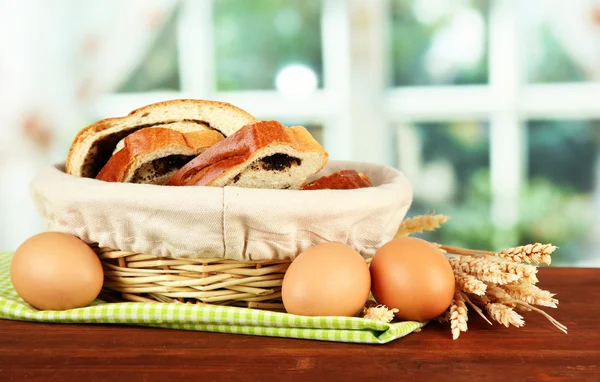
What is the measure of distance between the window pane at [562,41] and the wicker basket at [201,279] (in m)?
2.59

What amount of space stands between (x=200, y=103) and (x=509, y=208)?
2.40 meters

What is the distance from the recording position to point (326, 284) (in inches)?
31.4

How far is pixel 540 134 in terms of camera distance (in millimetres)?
3164

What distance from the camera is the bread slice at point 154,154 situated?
0.96 metres

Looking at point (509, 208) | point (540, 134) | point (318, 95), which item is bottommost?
point (509, 208)

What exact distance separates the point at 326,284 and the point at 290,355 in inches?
3.7

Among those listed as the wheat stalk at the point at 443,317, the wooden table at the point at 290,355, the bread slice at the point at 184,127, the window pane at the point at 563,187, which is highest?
the bread slice at the point at 184,127

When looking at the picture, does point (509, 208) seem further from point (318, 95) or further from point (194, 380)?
point (194, 380)

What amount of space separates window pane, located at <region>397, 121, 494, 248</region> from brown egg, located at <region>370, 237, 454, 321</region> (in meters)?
2.36

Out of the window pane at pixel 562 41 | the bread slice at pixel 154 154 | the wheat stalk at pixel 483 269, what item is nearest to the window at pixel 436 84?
the window pane at pixel 562 41

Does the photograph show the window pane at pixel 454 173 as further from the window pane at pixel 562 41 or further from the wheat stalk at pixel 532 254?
the wheat stalk at pixel 532 254

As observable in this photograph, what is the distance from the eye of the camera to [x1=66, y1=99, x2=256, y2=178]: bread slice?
1082mm

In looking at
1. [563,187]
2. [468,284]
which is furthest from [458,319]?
[563,187]

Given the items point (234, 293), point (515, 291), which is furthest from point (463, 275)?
point (234, 293)
